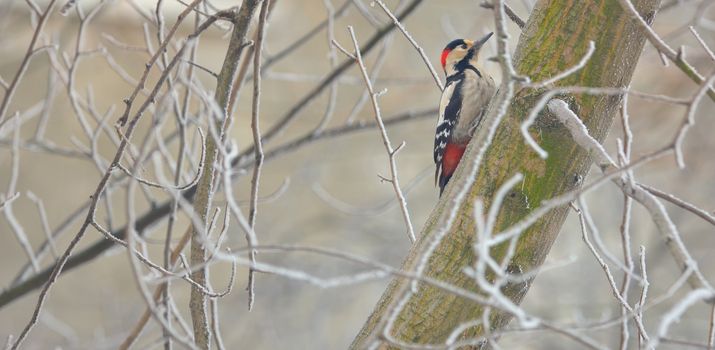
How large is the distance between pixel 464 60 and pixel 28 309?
21.2 feet

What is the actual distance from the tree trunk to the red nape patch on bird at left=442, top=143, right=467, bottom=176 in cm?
134

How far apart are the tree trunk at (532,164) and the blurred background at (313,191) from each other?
509 centimetres

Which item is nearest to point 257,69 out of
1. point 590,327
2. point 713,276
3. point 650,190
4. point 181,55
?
point 181,55

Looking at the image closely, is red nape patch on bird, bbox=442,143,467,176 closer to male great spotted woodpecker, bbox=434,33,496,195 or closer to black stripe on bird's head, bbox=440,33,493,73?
male great spotted woodpecker, bbox=434,33,496,195

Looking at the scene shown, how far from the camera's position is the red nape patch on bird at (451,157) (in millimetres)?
3432

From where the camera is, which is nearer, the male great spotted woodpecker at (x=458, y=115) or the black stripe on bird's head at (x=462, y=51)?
the male great spotted woodpecker at (x=458, y=115)

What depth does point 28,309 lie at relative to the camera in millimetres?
8953

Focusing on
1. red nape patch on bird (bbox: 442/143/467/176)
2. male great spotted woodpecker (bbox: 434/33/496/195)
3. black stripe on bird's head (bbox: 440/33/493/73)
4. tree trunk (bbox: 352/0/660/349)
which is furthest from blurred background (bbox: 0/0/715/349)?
tree trunk (bbox: 352/0/660/349)

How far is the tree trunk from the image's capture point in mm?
1932

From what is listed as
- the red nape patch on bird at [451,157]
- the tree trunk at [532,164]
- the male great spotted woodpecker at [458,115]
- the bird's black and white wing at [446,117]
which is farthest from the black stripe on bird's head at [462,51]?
the tree trunk at [532,164]

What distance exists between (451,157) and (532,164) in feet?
4.89

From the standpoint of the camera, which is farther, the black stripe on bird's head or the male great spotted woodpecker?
the black stripe on bird's head

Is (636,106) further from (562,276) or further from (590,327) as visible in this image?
(590,327)

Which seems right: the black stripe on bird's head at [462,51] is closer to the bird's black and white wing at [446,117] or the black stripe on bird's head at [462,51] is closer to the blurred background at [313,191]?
the bird's black and white wing at [446,117]
